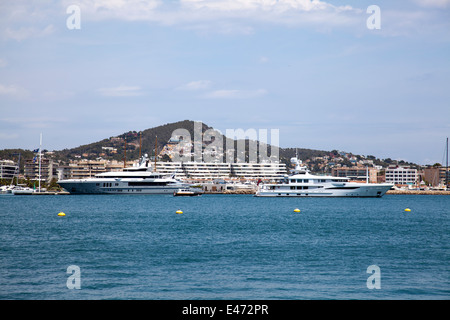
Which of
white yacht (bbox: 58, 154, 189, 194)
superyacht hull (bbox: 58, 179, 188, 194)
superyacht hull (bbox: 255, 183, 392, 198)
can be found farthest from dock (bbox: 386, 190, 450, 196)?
superyacht hull (bbox: 58, 179, 188, 194)

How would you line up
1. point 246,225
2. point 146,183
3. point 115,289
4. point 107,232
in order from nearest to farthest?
point 115,289, point 107,232, point 246,225, point 146,183

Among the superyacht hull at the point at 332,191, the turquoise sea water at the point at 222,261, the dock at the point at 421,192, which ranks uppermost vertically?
the superyacht hull at the point at 332,191

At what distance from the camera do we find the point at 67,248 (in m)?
26.9

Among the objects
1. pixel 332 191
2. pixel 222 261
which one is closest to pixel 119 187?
pixel 332 191

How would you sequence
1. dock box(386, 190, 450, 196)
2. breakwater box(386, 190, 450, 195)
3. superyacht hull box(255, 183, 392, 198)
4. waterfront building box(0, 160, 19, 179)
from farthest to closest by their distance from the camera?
waterfront building box(0, 160, 19, 179), breakwater box(386, 190, 450, 195), dock box(386, 190, 450, 196), superyacht hull box(255, 183, 392, 198)

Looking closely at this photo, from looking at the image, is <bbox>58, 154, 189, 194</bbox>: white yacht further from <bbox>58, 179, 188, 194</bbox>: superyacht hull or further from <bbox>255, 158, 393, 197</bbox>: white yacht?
<bbox>255, 158, 393, 197</bbox>: white yacht

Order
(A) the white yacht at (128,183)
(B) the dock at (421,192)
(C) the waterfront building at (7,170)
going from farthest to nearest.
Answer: (C) the waterfront building at (7,170), (B) the dock at (421,192), (A) the white yacht at (128,183)

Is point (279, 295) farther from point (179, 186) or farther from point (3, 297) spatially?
point (179, 186)

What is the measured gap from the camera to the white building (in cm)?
19312

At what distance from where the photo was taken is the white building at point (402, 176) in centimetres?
19312

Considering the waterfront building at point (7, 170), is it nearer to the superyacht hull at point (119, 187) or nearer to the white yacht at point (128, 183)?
the superyacht hull at point (119, 187)

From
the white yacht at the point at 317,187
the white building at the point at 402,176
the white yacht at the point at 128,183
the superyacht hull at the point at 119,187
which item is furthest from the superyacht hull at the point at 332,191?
the white building at the point at 402,176
